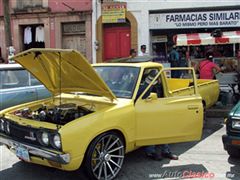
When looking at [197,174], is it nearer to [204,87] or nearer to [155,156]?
[155,156]

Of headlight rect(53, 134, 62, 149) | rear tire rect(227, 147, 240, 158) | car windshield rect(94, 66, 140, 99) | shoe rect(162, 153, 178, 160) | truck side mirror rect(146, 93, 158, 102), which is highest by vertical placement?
car windshield rect(94, 66, 140, 99)

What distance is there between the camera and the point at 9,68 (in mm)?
8125

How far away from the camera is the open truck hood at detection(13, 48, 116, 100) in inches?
200

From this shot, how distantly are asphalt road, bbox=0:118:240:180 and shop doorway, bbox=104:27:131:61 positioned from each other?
976 centimetres

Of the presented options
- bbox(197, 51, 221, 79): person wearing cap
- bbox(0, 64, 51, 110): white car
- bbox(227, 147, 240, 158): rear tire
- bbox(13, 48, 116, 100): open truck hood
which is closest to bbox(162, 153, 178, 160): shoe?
bbox(227, 147, 240, 158): rear tire

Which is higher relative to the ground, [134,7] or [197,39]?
[134,7]


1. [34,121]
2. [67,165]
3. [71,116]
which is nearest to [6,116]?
[34,121]

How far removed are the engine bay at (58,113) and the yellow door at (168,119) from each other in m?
0.79

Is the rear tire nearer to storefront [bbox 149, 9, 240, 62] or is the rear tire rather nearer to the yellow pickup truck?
the yellow pickup truck

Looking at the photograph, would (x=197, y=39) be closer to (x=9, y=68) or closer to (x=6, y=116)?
(x=9, y=68)

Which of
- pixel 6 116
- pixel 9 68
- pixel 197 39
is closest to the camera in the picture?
pixel 6 116

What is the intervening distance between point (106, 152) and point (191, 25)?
11392 mm

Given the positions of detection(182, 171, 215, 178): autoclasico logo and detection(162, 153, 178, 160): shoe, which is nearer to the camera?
detection(182, 171, 215, 178): autoclasico logo

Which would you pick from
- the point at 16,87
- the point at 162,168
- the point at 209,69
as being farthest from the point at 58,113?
the point at 209,69
